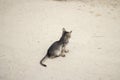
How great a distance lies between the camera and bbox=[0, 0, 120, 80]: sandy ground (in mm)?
4598

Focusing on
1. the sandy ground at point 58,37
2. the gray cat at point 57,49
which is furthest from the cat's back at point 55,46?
the sandy ground at point 58,37

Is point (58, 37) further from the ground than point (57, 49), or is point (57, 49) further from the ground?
point (58, 37)

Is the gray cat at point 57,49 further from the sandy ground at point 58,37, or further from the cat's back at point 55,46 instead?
the sandy ground at point 58,37

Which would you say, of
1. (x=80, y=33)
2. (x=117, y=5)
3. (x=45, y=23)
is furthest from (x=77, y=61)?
(x=117, y=5)

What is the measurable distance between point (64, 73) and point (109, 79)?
0.88 m

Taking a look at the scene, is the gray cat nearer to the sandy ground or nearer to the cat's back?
the cat's back

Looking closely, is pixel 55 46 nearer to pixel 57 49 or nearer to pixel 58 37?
pixel 57 49

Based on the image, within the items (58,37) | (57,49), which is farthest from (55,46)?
(58,37)

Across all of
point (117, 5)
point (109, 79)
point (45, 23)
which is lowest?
point (109, 79)

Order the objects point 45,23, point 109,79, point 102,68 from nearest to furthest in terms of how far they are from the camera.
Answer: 1. point 109,79
2. point 102,68
3. point 45,23

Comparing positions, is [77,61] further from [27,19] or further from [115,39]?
[27,19]

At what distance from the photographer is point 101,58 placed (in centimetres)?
497

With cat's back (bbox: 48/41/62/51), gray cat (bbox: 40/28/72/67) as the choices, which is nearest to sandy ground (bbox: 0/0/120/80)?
gray cat (bbox: 40/28/72/67)

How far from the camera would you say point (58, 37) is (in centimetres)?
589
